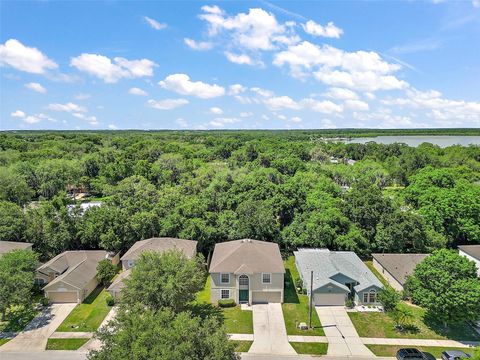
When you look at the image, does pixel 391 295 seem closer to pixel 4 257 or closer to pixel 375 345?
pixel 375 345

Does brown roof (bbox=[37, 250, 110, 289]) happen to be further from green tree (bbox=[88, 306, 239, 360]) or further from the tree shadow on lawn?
the tree shadow on lawn

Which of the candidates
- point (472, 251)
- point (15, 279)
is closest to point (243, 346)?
point (15, 279)

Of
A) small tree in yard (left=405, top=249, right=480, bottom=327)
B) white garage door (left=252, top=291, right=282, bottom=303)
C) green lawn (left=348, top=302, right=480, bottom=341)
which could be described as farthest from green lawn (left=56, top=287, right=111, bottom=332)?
small tree in yard (left=405, top=249, right=480, bottom=327)

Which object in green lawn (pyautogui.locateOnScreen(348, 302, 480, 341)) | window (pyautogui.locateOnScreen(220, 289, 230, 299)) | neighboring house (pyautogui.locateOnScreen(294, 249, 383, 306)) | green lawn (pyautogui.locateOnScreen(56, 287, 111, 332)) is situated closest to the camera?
green lawn (pyautogui.locateOnScreen(348, 302, 480, 341))

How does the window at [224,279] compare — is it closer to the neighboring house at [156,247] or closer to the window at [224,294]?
the window at [224,294]

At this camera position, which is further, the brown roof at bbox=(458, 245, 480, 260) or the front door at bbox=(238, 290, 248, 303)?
the brown roof at bbox=(458, 245, 480, 260)

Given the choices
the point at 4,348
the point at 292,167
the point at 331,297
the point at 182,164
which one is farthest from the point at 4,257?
the point at 292,167

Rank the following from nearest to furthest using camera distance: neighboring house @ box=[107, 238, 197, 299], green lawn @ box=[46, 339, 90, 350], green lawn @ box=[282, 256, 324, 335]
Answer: green lawn @ box=[46, 339, 90, 350] → green lawn @ box=[282, 256, 324, 335] → neighboring house @ box=[107, 238, 197, 299]

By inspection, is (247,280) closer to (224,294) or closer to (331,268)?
(224,294)
